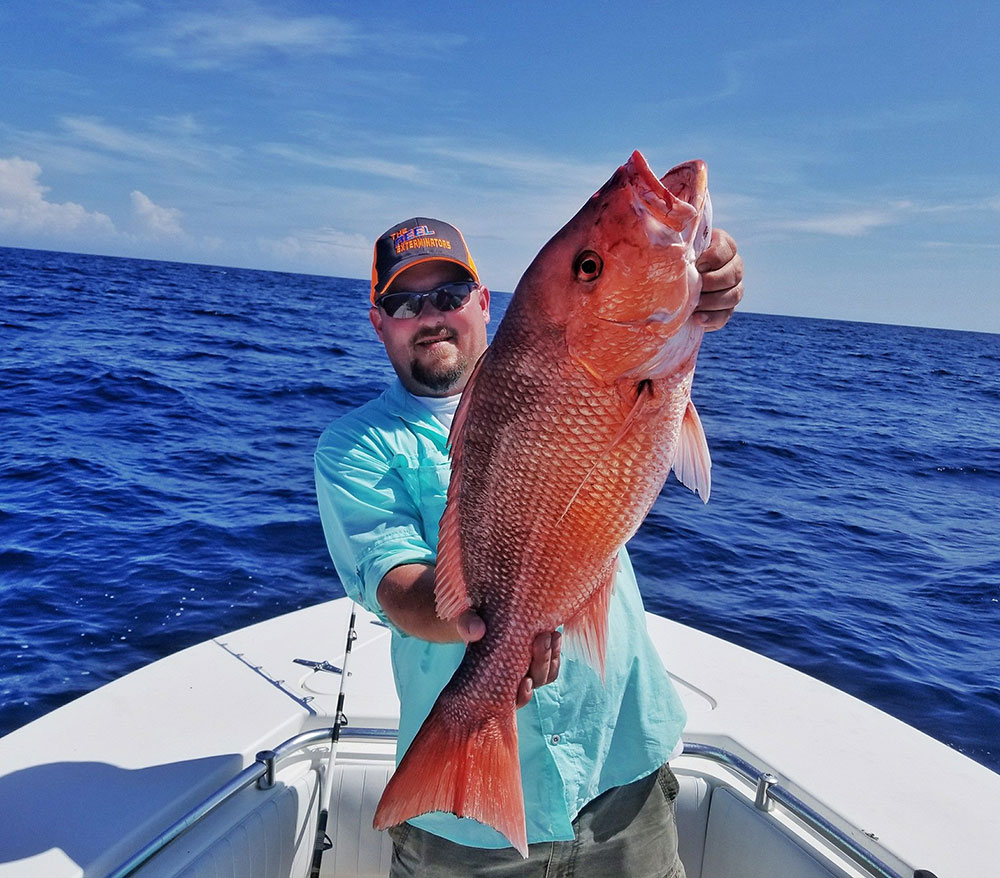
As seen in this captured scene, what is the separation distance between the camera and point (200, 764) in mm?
2775

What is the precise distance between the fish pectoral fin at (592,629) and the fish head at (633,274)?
50 cm

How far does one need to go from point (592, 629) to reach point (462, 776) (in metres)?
0.43

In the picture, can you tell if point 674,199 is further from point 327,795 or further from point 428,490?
point 327,795

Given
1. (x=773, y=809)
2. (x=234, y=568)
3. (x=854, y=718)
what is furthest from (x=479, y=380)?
(x=234, y=568)

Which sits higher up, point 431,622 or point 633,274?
point 633,274

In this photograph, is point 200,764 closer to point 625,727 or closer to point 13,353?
point 625,727

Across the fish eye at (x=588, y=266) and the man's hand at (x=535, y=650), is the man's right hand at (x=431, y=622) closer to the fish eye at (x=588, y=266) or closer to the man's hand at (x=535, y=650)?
the man's hand at (x=535, y=650)

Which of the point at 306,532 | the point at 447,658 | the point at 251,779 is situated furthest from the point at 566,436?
the point at 306,532

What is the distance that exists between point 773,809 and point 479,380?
2292 millimetres

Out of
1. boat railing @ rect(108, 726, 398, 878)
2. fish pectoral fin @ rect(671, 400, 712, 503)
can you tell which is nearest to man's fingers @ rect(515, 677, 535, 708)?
fish pectoral fin @ rect(671, 400, 712, 503)

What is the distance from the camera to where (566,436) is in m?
1.48

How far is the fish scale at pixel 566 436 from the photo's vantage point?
4.75 feet

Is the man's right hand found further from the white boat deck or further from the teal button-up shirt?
the white boat deck

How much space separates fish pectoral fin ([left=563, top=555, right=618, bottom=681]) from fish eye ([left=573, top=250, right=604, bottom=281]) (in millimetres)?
631
